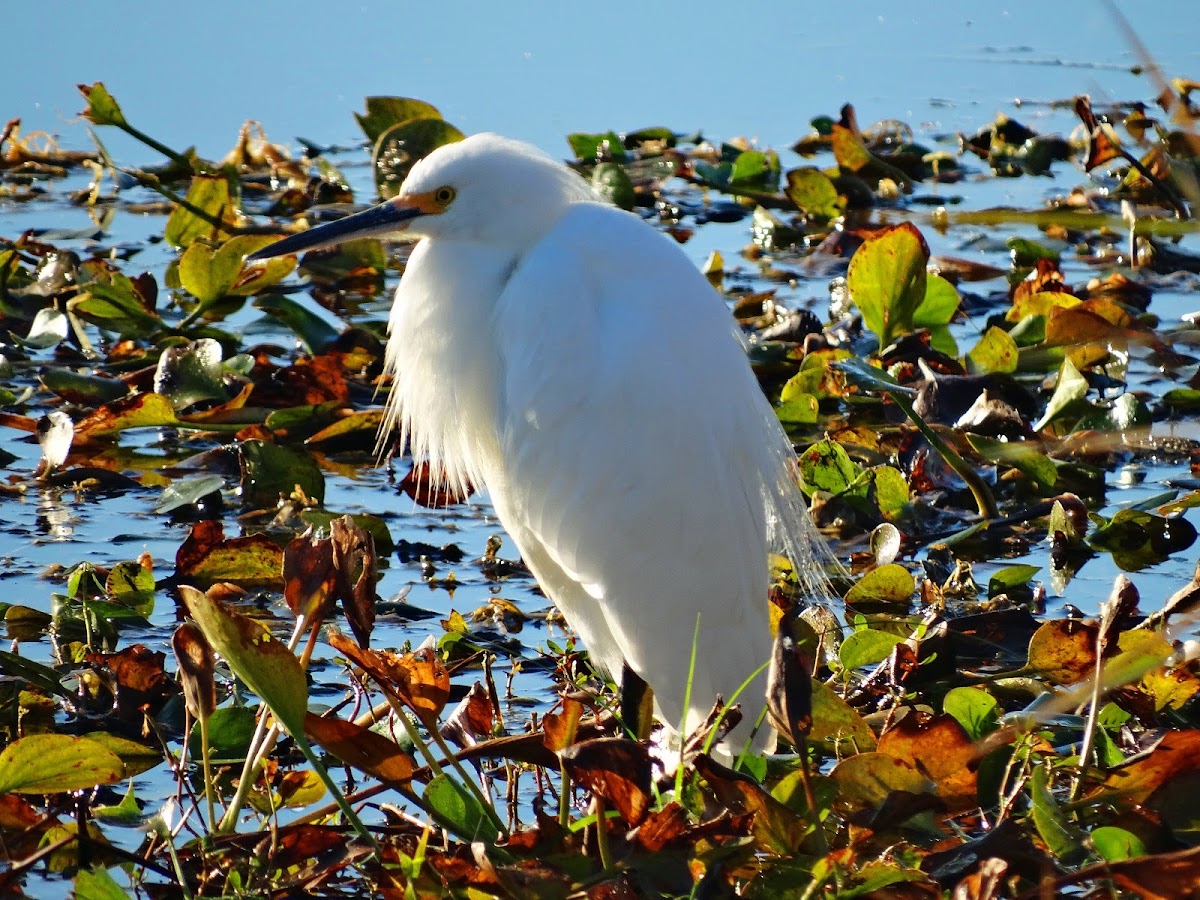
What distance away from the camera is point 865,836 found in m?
1.81

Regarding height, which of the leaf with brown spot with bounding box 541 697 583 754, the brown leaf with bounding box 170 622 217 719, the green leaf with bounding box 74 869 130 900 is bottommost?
the green leaf with bounding box 74 869 130 900

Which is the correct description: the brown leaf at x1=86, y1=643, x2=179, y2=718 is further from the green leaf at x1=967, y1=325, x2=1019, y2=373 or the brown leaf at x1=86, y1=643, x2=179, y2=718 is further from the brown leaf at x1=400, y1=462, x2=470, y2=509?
the green leaf at x1=967, y1=325, x2=1019, y2=373

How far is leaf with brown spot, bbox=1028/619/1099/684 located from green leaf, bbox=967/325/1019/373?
4.72ft

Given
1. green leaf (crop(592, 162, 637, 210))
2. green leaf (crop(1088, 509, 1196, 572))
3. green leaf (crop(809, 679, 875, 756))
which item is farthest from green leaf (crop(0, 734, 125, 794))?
green leaf (crop(592, 162, 637, 210))

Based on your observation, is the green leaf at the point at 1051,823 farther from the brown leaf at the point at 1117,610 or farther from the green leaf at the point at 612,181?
the green leaf at the point at 612,181

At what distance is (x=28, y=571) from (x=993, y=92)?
4.83m

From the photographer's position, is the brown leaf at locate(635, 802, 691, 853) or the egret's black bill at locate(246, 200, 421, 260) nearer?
the brown leaf at locate(635, 802, 691, 853)

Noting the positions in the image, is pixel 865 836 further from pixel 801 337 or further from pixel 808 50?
pixel 808 50

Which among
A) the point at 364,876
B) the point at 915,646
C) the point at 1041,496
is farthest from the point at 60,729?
the point at 1041,496

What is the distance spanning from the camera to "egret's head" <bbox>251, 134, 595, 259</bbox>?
107 inches

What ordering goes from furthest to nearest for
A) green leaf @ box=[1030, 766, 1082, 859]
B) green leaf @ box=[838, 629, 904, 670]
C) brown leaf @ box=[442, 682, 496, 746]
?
1. green leaf @ box=[838, 629, 904, 670]
2. brown leaf @ box=[442, 682, 496, 746]
3. green leaf @ box=[1030, 766, 1082, 859]

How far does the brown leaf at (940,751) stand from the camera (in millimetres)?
1994

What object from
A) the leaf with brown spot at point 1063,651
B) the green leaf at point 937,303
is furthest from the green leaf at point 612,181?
the leaf with brown spot at point 1063,651

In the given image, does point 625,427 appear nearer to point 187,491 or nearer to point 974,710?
point 974,710
